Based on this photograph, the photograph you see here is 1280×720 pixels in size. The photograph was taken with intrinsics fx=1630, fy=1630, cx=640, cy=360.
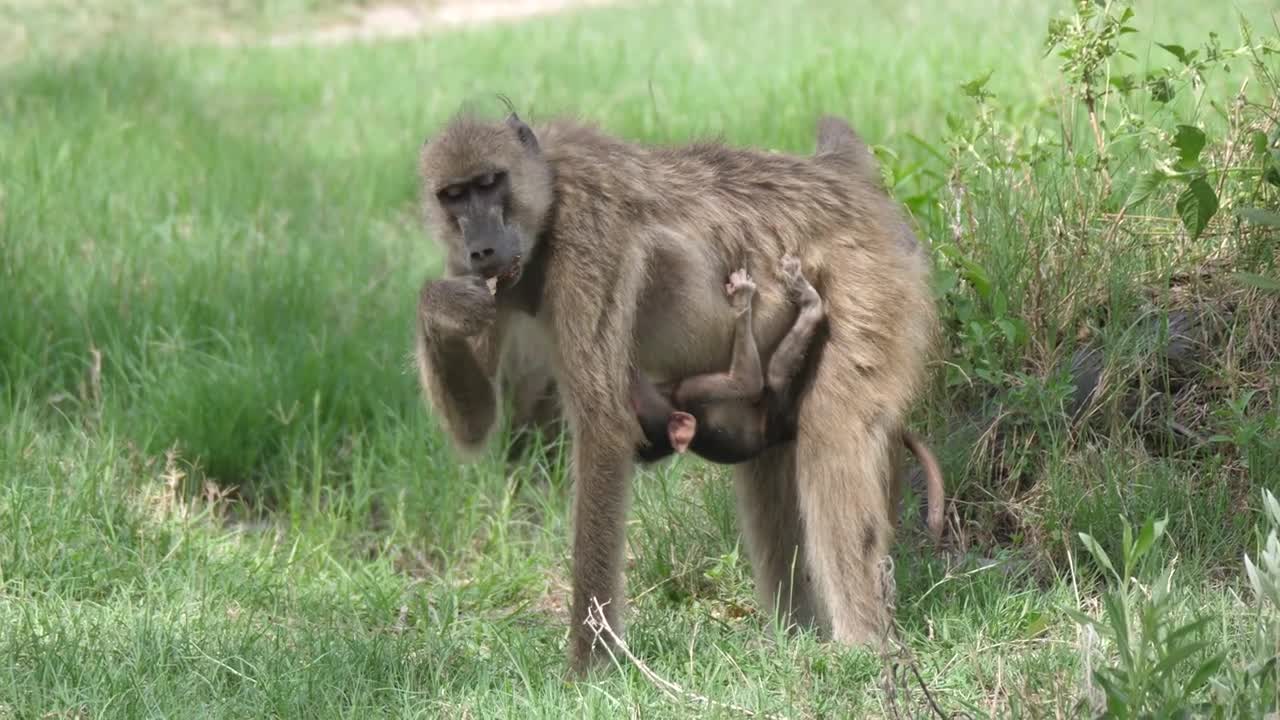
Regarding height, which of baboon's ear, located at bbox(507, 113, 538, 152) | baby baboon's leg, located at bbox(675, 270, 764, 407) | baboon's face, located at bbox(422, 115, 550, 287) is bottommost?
baby baboon's leg, located at bbox(675, 270, 764, 407)

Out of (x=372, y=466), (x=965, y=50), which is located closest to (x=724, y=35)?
(x=965, y=50)

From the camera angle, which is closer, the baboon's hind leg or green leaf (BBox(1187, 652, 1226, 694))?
green leaf (BBox(1187, 652, 1226, 694))

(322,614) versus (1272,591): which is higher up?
(1272,591)

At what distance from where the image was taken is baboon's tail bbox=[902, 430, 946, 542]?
185 inches

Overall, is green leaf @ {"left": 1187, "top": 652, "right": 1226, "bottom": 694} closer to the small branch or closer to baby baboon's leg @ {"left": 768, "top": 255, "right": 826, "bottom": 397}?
the small branch

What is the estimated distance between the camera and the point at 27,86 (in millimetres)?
10297

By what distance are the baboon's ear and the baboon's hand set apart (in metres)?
0.46

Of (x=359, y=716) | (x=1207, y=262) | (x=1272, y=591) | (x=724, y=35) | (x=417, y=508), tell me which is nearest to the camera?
(x=1272, y=591)

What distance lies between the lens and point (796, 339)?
466 centimetres

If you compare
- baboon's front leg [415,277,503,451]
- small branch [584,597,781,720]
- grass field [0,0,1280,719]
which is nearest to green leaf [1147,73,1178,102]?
grass field [0,0,1280,719]

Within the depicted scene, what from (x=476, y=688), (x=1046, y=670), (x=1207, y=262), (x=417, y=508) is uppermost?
(x=1207, y=262)

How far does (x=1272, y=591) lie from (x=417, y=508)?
368cm

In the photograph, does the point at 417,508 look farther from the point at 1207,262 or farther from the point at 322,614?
the point at 1207,262

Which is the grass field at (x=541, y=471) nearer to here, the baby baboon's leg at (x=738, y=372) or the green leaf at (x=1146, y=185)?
the green leaf at (x=1146, y=185)
